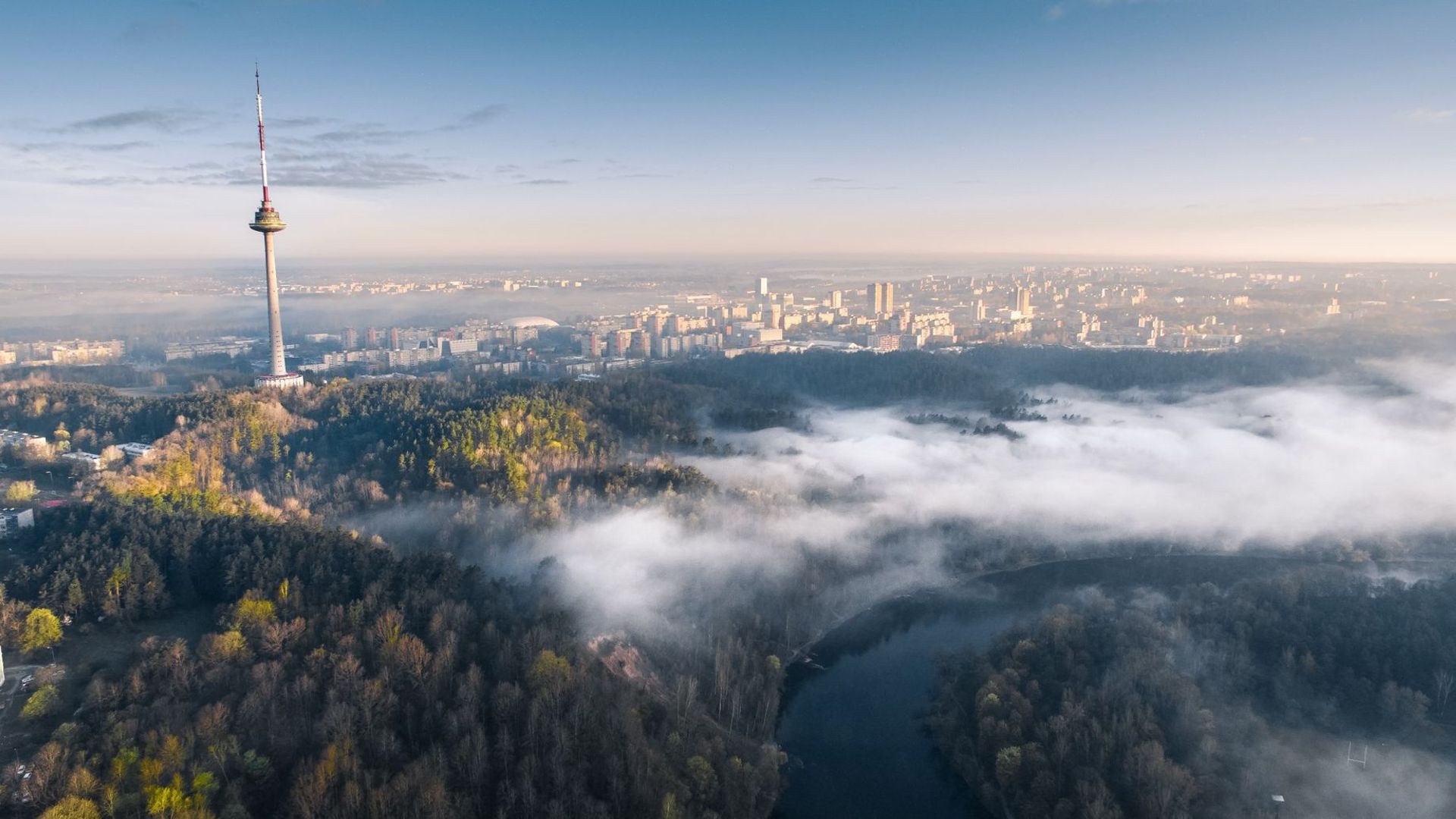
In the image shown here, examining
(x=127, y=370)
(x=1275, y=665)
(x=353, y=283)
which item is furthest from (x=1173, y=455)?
(x=353, y=283)

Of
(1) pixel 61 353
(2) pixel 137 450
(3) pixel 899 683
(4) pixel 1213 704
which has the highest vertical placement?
(1) pixel 61 353

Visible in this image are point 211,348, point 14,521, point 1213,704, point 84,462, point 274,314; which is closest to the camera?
point 1213,704

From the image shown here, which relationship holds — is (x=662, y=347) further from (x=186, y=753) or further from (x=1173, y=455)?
(x=186, y=753)

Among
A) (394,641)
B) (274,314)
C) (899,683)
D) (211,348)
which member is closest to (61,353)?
(211,348)

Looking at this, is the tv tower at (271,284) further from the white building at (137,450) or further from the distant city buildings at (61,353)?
the distant city buildings at (61,353)

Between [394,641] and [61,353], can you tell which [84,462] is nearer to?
[394,641]

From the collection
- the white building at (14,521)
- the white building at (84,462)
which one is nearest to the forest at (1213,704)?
the white building at (14,521)
